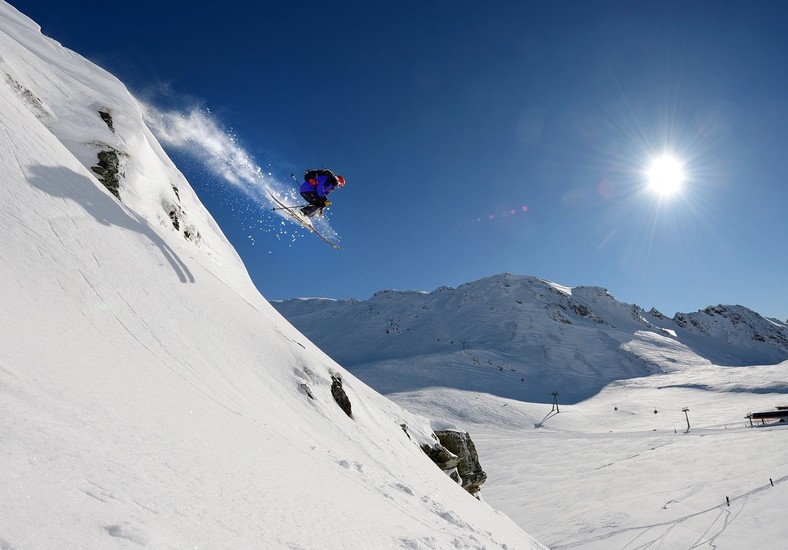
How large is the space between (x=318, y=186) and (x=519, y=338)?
278 ft

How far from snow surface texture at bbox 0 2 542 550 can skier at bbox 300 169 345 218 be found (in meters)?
5.87

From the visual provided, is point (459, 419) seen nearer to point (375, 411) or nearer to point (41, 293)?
point (375, 411)

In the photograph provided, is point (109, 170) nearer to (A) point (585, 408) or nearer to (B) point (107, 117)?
(B) point (107, 117)

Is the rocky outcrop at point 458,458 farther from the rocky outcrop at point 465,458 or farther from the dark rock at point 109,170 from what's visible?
the dark rock at point 109,170

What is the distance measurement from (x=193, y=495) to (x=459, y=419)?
158 ft

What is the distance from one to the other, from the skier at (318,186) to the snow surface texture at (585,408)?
19.2 m

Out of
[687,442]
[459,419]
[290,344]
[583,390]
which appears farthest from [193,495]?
[583,390]

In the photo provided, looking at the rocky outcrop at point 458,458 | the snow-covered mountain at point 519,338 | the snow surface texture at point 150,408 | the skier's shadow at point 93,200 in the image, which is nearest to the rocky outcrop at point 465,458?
the rocky outcrop at point 458,458

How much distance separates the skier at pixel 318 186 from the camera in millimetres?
16938

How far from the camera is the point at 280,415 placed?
23.3ft

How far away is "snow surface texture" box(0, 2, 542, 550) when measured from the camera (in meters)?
2.58

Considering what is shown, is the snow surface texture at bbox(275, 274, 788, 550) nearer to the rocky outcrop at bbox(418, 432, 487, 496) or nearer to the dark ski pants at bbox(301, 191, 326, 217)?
the rocky outcrop at bbox(418, 432, 487, 496)

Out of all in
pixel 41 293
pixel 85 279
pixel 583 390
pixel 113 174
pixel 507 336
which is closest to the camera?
pixel 41 293

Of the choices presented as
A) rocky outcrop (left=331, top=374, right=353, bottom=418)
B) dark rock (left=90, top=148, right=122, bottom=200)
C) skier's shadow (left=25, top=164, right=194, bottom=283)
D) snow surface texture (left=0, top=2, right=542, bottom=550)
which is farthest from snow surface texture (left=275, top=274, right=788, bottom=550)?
dark rock (left=90, top=148, right=122, bottom=200)
